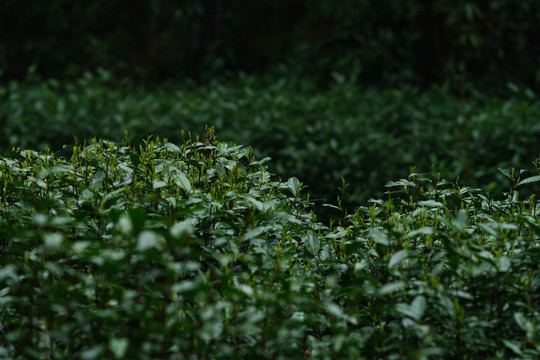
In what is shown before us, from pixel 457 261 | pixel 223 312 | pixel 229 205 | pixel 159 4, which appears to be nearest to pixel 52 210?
pixel 229 205

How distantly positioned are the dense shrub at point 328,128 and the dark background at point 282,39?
6.03 ft

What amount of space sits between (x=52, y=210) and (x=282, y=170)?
138 inches

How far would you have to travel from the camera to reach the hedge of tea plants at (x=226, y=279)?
4.80ft

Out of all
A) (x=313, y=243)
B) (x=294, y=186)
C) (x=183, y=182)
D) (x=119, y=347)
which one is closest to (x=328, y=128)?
(x=294, y=186)

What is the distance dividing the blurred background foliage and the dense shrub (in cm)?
2

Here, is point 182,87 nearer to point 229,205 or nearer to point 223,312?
point 229,205

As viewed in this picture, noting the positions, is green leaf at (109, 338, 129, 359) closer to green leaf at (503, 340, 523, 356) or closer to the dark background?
green leaf at (503, 340, 523, 356)

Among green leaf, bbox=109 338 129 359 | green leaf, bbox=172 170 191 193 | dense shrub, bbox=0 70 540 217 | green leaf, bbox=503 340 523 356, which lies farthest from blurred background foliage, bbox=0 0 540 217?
green leaf, bbox=109 338 129 359

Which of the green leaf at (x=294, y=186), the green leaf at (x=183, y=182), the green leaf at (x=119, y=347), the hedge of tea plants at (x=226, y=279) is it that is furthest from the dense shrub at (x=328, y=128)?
the green leaf at (x=119, y=347)

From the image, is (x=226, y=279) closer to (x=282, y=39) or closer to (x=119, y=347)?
(x=119, y=347)

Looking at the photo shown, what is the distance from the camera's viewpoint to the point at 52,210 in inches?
77.5

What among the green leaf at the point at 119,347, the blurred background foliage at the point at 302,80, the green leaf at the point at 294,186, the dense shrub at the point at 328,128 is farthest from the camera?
the blurred background foliage at the point at 302,80

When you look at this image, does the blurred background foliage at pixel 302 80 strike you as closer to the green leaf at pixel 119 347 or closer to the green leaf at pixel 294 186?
the green leaf at pixel 294 186

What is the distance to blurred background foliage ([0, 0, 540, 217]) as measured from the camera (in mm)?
5617
